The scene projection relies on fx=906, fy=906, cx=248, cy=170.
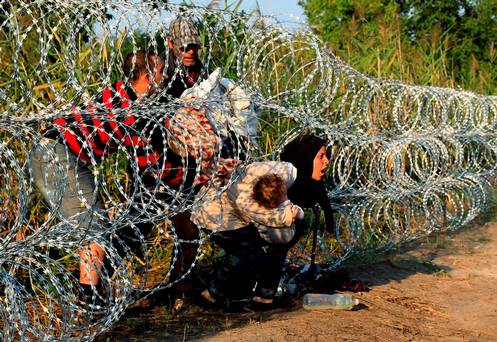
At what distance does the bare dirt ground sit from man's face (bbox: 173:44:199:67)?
65.7 inches

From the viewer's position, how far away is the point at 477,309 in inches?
253

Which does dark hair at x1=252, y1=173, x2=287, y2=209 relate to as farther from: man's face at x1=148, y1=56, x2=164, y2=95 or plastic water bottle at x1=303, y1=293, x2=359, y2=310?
man's face at x1=148, y1=56, x2=164, y2=95

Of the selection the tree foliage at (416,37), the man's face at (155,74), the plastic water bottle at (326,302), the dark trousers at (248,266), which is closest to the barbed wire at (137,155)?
the man's face at (155,74)

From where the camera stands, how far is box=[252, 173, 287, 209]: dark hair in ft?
18.4

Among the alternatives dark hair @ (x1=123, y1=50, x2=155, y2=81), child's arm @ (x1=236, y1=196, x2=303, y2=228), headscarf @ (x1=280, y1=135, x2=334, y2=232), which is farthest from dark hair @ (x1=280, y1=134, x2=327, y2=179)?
dark hair @ (x1=123, y1=50, x2=155, y2=81)

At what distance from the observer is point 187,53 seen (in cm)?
615

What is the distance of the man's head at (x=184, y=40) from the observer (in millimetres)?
6070

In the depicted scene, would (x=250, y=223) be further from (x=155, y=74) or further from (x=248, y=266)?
(x=155, y=74)

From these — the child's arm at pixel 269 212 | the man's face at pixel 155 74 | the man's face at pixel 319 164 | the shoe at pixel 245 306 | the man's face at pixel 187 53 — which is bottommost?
the shoe at pixel 245 306

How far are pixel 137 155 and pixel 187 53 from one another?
829 mm

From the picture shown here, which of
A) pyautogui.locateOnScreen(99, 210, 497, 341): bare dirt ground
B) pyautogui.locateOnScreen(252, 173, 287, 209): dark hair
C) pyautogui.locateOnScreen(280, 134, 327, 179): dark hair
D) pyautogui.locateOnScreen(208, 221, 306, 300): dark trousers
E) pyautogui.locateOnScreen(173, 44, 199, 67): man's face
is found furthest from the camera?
pyautogui.locateOnScreen(280, 134, 327, 179): dark hair

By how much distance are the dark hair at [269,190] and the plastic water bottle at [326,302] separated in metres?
0.77

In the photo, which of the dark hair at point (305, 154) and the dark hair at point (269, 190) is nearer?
the dark hair at point (269, 190)

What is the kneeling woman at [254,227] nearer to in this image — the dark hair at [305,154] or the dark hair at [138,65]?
the dark hair at [305,154]
